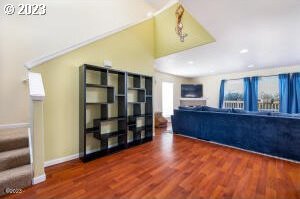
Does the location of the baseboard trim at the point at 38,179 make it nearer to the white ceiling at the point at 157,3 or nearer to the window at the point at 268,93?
the white ceiling at the point at 157,3

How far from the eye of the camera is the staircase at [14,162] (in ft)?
5.54

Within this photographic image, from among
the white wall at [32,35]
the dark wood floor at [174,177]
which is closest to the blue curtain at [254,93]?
the dark wood floor at [174,177]

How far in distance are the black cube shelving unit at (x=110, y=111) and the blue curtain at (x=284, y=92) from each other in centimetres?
487

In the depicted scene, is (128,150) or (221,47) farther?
(221,47)

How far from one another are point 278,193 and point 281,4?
2376 mm

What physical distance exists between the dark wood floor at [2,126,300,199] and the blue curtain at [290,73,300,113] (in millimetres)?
3601

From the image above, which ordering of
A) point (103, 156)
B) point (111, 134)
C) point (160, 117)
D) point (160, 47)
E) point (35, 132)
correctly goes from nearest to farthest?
point (35, 132)
point (103, 156)
point (111, 134)
point (160, 47)
point (160, 117)

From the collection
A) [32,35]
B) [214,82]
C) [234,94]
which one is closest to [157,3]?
[32,35]

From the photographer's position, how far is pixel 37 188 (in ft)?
5.83

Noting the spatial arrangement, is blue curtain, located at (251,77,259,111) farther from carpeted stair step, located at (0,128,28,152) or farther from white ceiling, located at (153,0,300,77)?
carpeted stair step, located at (0,128,28,152)

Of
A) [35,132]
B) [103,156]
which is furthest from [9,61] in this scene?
[103,156]

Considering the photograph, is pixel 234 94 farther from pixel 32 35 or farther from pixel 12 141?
pixel 12 141

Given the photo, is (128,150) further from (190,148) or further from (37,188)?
(37,188)

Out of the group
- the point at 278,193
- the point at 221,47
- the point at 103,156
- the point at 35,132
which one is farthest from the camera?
the point at 221,47
